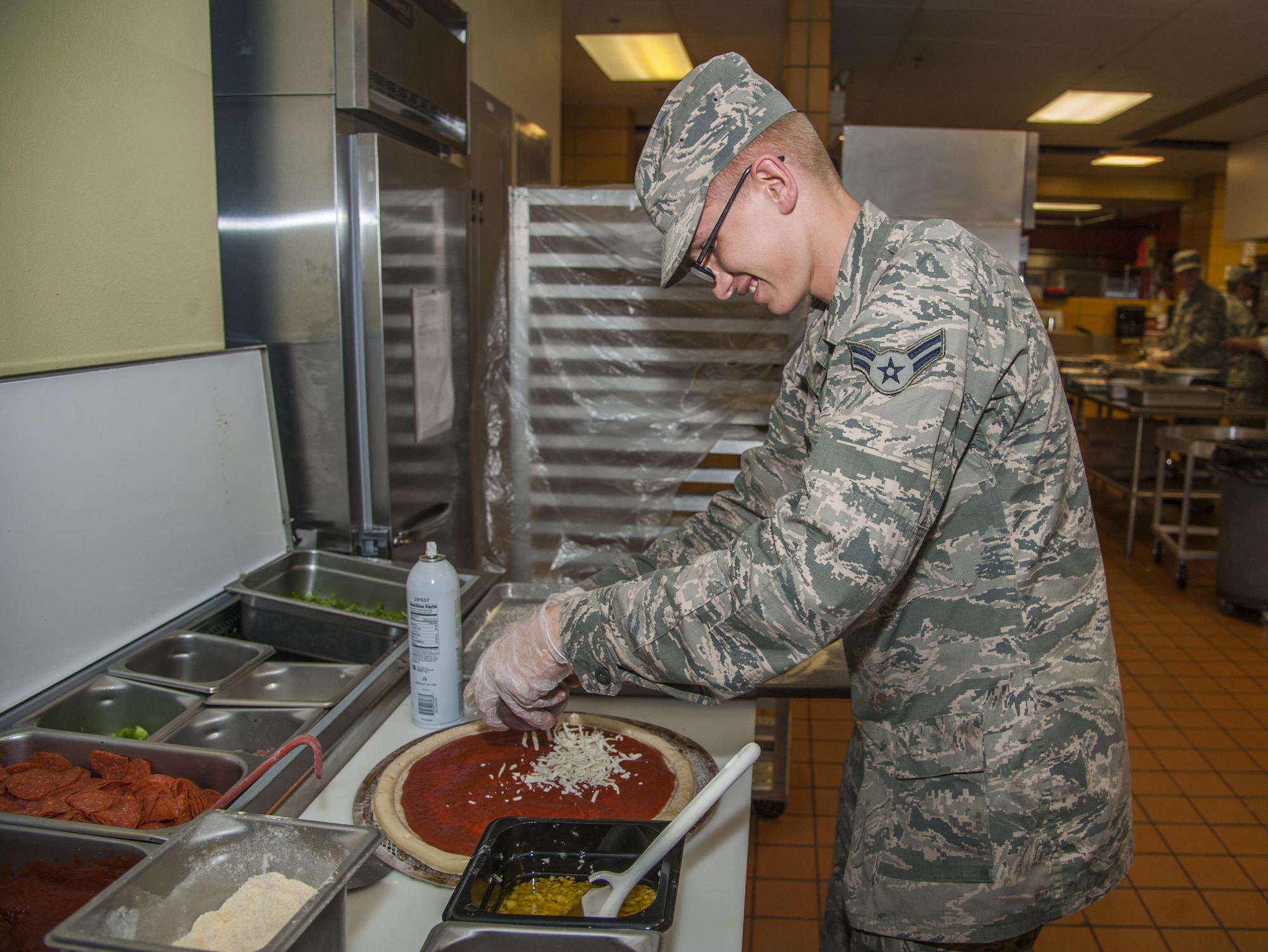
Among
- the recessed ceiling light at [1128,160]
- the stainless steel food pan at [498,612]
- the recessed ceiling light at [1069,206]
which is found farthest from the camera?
the recessed ceiling light at [1069,206]

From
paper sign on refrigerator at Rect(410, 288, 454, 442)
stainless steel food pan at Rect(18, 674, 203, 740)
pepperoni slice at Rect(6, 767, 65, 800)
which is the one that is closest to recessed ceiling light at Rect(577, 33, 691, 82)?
paper sign on refrigerator at Rect(410, 288, 454, 442)

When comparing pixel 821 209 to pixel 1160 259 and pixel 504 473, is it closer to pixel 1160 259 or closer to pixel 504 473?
pixel 504 473

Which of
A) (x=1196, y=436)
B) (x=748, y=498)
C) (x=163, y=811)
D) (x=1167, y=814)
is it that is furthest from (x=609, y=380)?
(x=1196, y=436)

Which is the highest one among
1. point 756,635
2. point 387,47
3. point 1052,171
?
point 1052,171

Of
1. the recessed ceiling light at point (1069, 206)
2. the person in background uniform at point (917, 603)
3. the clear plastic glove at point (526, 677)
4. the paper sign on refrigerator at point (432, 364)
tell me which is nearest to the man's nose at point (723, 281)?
the person in background uniform at point (917, 603)

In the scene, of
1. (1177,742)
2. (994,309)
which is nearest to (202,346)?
(994,309)

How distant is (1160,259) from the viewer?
1384 centimetres

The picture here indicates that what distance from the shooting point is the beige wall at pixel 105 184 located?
5.09 feet

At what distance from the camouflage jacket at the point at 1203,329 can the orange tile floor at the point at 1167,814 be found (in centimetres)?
343

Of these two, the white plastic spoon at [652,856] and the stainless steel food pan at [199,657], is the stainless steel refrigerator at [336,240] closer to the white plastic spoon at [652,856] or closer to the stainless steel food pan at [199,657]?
the stainless steel food pan at [199,657]

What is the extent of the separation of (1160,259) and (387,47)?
14.4m

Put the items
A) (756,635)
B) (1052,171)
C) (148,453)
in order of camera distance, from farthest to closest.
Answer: (1052,171) < (148,453) < (756,635)

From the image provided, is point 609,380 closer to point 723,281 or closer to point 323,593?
point 323,593

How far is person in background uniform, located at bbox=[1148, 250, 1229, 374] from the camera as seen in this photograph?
743 cm
